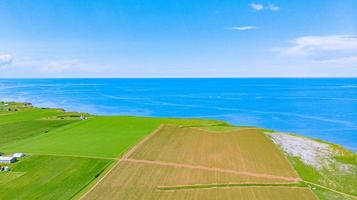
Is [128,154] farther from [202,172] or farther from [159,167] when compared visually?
[202,172]

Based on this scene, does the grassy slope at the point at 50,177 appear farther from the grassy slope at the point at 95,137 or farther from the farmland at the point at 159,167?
the grassy slope at the point at 95,137

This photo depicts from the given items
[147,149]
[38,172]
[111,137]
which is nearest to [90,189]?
[38,172]

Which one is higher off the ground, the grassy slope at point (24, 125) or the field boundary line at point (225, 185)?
the field boundary line at point (225, 185)

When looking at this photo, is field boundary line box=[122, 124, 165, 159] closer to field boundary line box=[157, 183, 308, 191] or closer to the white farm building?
field boundary line box=[157, 183, 308, 191]

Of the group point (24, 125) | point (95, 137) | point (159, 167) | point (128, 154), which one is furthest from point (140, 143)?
point (24, 125)

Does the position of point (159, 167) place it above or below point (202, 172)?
below

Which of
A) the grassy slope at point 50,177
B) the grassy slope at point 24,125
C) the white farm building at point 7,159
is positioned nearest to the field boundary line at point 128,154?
the grassy slope at point 50,177
